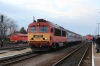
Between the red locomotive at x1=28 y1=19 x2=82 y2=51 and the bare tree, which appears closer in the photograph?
the red locomotive at x1=28 y1=19 x2=82 y2=51

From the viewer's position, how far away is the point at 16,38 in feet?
206

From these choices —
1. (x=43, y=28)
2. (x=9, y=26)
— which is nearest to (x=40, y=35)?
(x=43, y=28)

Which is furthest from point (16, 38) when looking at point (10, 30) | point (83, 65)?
point (10, 30)

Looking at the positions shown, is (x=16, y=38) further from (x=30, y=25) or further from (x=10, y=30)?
(x=10, y=30)

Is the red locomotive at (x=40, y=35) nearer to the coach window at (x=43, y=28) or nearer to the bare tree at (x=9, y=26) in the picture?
the coach window at (x=43, y=28)

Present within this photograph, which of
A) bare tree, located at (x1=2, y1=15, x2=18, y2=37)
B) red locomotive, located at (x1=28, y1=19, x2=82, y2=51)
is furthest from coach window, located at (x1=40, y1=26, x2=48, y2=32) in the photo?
bare tree, located at (x1=2, y1=15, x2=18, y2=37)

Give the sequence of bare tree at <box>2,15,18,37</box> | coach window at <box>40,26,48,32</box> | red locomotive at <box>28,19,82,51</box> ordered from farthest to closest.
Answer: bare tree at <box>2,15,18,37</box> < coach window at <box>40,26,48,32</box> < red locomotive at <box>28,19,82,51</box>

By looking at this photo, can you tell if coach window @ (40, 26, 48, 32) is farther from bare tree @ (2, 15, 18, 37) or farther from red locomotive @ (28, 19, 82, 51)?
bare tree @ (2, 15, 18, 37)

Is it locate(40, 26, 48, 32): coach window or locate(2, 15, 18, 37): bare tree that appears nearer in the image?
locate(40, 26, 48, 32): coach window

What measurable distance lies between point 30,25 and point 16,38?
38145 millimetres

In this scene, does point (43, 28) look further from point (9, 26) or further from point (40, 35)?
point (9, 26)

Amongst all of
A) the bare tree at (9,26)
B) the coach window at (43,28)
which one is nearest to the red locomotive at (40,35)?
the coach window at (43,28)

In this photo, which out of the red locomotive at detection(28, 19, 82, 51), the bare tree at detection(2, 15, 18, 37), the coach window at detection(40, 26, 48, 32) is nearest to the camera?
the red locomotive at detection(28, 19, 82, 51)

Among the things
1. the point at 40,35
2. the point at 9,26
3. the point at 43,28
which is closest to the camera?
the point at 40,35
